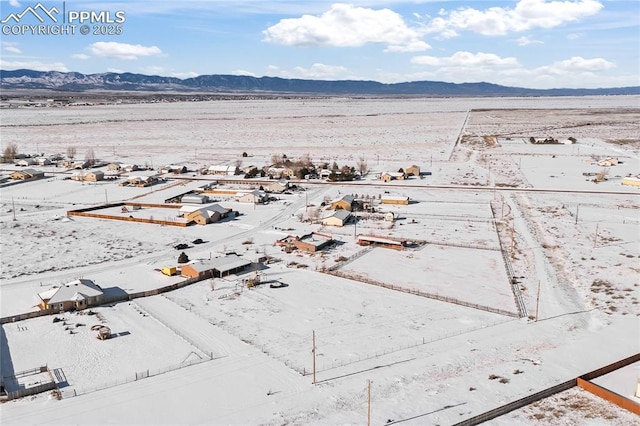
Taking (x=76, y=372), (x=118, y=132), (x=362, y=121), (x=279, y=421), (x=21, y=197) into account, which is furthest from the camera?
(x=362, y=121)

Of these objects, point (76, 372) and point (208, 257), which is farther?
point (208, 257)

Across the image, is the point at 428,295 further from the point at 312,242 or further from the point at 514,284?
the point at 312,242

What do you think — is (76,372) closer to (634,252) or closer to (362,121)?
(634,252)

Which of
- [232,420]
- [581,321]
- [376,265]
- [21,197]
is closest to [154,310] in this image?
[232,420]

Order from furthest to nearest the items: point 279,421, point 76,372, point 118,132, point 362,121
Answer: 1. point 362,121
2. point 118,132
3. point 76,372
4. point 279,421

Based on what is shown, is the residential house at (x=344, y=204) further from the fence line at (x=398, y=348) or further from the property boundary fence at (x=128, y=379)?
the property boundary fence at (x=128, y=379)

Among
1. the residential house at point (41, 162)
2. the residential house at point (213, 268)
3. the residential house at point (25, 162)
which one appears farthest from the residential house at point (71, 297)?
the residential house at point (41, 162)
